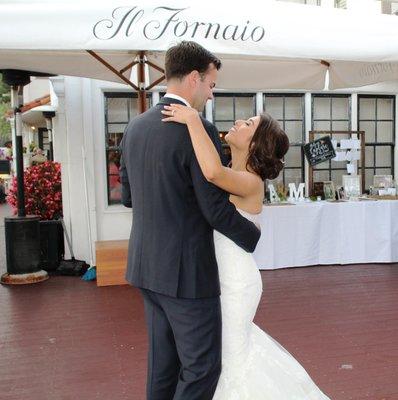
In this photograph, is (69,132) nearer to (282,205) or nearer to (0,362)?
(282,205)

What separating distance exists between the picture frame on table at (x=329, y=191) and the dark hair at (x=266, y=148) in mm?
4713

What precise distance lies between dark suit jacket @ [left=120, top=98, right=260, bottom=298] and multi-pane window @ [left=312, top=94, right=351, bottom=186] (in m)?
5.58

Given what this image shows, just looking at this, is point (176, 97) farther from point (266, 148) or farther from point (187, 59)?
point (266, 148)

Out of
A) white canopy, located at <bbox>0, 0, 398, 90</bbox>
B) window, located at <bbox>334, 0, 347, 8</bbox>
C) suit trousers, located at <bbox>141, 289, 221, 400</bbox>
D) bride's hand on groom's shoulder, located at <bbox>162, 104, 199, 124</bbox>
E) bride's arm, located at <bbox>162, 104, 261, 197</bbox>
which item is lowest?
suit trousers, located at <bbox>141, 289, 221, 400</bbox>

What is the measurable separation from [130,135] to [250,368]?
1083 millimetres

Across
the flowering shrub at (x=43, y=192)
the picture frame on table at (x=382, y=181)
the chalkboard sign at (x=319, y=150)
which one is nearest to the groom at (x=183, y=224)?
the chalkboard sign at (x=319, y=150)

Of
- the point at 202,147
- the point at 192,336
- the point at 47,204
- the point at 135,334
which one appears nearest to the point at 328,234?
the point at 135,334

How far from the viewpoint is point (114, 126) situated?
6.69 metres

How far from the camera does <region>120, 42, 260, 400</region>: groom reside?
181cm

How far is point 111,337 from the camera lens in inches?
160

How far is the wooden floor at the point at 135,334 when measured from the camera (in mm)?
3195

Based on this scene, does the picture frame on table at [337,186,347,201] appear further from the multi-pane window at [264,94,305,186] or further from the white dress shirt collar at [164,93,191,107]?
the white dress shirt collar at [164,93,191,107]

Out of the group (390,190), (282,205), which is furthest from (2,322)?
(390,190)

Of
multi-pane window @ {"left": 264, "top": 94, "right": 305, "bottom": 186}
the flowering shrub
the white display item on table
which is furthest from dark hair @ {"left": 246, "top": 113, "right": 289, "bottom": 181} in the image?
the flowering shrub
